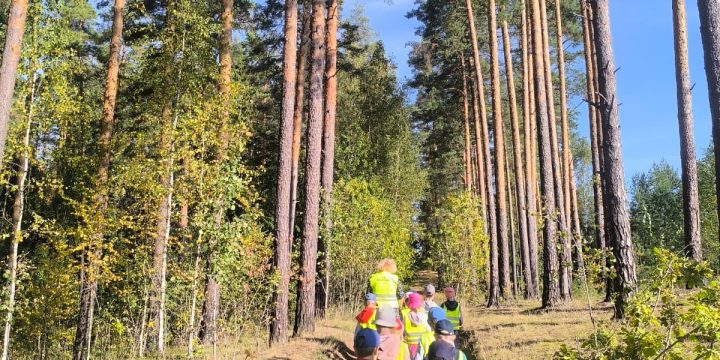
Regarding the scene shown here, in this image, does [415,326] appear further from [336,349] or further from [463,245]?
[463,245]

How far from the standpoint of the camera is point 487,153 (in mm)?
23438

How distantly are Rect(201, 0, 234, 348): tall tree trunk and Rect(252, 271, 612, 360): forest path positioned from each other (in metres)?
1.95

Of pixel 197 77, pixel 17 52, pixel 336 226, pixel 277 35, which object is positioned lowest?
pixel 336 226

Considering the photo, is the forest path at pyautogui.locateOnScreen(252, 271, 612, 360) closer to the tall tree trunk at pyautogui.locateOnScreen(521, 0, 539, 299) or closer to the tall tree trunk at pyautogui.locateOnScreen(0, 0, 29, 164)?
the tall tree trunk at pyautogui.locateOnScreen(0, 0, 29, 164)

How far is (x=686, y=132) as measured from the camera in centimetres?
1298

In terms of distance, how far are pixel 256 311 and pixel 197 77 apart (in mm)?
6097

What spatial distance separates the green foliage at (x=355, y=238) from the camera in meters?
21.0

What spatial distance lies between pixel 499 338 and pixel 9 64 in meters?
10.5

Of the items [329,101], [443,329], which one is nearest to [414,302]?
[443,329]

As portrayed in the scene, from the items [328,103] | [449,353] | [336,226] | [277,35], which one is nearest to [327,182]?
[328,103]

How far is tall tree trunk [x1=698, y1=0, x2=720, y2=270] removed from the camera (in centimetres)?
776

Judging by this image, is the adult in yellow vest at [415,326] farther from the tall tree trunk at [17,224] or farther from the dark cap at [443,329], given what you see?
the tall tree trunk at [17,224]

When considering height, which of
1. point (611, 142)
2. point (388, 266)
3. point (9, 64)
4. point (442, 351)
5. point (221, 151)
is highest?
point (9, 64)

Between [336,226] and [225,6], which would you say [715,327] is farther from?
[336,226]
